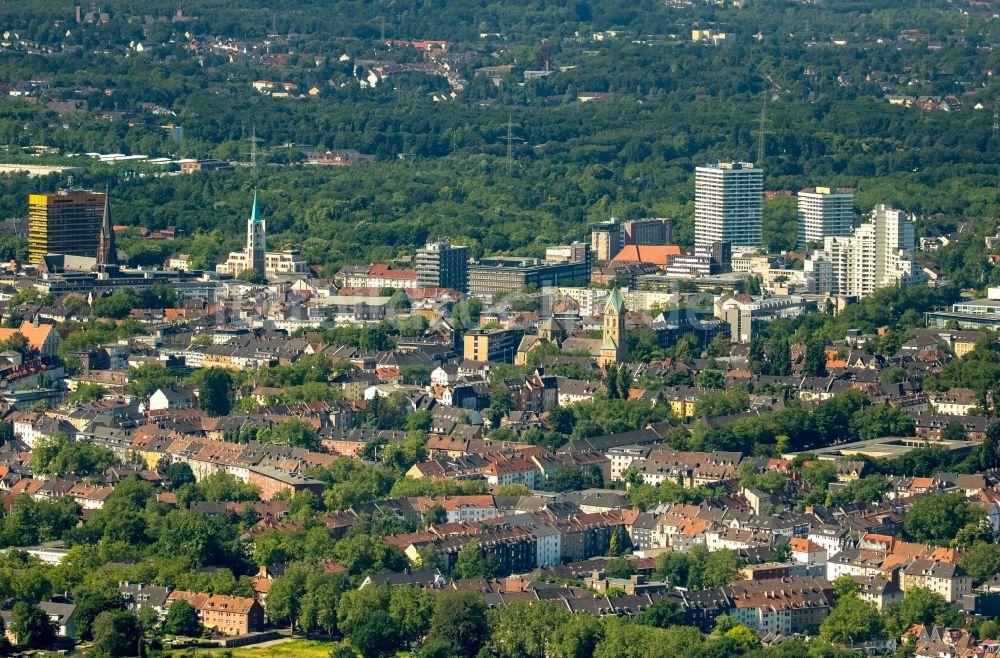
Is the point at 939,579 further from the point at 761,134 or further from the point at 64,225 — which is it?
the point at 761,134

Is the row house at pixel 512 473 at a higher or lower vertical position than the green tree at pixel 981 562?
higher

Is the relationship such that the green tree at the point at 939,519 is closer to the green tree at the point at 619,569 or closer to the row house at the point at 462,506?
the green tree at the point at 619,569

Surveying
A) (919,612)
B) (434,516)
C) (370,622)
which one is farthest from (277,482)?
(919,612)

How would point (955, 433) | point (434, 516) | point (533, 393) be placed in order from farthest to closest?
point (533, 393), point (955, 433), point (434, 516)

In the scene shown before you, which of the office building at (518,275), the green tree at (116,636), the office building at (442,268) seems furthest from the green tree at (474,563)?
the office building at (442,268)

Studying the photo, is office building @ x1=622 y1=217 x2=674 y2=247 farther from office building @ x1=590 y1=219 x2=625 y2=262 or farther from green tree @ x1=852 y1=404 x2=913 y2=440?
green tree @ x1=852 y1=404 x2=913 y2=440

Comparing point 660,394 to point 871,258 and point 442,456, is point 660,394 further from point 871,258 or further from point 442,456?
point 871,258
